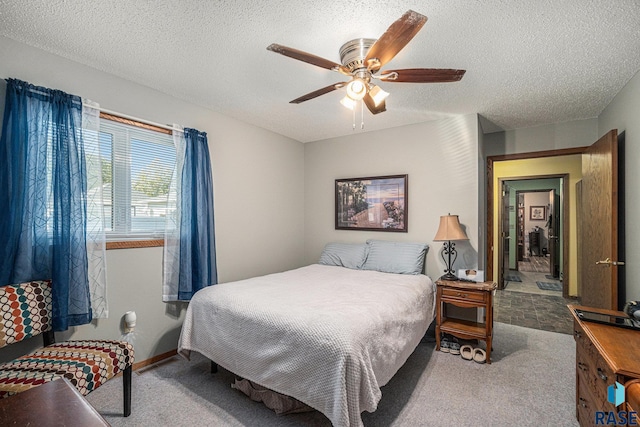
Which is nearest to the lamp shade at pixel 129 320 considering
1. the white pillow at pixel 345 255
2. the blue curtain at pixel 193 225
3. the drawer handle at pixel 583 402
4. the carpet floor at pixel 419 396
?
the blue curtain at pixel 193 225

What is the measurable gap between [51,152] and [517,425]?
358 cm

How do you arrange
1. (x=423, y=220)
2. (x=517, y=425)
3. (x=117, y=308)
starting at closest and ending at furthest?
(x=517, y=425) < (x=117, y=308) < (x=423, y=220)

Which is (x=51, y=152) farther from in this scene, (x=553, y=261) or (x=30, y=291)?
(x=553, y=261)

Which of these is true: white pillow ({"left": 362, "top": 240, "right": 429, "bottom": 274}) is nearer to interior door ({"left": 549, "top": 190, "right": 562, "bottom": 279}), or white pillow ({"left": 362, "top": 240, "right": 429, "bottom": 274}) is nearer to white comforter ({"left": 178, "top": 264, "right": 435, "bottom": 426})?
white comforter ({"left": 178, "top": 264, "right": 435, "bottom": 426})

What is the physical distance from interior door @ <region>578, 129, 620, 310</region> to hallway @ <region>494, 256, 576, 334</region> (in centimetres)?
60

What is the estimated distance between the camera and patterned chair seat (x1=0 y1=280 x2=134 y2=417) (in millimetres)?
1595

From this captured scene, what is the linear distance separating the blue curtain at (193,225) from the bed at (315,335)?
0.50 metres

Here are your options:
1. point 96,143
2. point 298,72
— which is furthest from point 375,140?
point 96,143

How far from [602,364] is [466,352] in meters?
1.52

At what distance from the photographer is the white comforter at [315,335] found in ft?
5.17

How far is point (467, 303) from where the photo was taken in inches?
110

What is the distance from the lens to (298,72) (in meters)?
2.32

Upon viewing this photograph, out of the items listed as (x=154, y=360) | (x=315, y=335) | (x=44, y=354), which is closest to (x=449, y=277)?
(x=315, y=335)

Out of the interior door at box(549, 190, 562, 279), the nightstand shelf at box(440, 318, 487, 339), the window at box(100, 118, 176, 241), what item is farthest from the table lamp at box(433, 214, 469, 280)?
the interior door at box(549, 190, 562, 279)
